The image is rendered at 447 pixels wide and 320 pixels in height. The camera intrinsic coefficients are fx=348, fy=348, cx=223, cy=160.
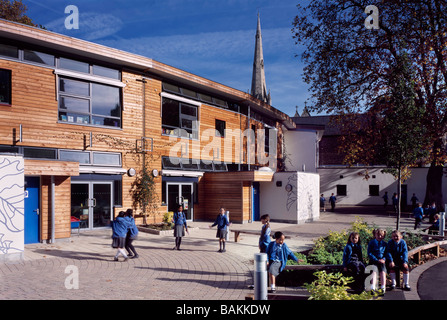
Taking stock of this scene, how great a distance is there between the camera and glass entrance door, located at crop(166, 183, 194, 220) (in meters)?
19.2

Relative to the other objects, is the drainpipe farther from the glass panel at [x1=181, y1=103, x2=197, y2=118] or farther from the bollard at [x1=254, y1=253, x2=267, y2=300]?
the bollard at [x1=254, y1=253, x2=267, y2=300]

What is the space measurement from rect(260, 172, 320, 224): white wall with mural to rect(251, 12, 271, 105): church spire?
184 ft

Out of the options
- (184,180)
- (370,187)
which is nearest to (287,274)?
(184,180)

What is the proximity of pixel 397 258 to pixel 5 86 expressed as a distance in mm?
14301

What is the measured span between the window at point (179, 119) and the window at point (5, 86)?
734 centimetres

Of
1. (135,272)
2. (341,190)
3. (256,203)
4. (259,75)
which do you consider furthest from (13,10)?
(259,75)

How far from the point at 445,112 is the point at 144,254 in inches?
693

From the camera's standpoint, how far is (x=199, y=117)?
20656 mm

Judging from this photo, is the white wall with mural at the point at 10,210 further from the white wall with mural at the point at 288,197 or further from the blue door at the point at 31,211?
the white wall with mural at the point at 288,197

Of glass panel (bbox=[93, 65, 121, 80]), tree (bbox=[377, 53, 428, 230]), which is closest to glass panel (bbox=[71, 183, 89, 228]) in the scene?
glass panel (bbox=[93, 65, 121, 80])

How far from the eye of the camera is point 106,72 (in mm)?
16406

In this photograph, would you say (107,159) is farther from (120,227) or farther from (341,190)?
(341,190)

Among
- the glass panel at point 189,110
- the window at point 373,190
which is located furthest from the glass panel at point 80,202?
the window at point 373,190
